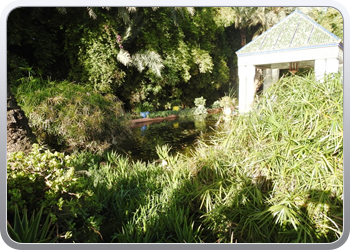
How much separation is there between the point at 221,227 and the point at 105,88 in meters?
6.07

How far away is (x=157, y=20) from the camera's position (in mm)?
7988

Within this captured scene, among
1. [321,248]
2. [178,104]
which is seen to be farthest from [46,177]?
[178,104]

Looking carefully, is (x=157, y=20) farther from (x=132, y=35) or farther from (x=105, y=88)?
(x=105, y=88)

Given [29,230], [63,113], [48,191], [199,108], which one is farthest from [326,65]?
[199,108]

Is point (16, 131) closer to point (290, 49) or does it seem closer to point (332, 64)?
point (332, 64)

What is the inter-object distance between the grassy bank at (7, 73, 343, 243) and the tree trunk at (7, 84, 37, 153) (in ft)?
1.15

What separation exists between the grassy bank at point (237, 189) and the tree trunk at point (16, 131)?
352 mm

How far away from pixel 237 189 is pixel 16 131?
2117mm

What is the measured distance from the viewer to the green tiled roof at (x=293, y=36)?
4.31 meters

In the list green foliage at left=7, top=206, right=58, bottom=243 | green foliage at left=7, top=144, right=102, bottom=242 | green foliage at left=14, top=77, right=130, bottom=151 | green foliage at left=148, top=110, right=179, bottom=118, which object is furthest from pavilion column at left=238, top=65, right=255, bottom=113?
green foliage at left=7, top=206, right=58, bottom=243

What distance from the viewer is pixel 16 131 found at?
2.10 metres

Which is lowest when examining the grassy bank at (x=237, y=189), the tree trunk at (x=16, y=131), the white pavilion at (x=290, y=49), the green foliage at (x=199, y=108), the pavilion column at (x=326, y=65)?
the green foliage at (x=199, y=108)

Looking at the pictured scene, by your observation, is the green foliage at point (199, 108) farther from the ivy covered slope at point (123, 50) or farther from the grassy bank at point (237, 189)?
the grassy bank at point (237, 189)

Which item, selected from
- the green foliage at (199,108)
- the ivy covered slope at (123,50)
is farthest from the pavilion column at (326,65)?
the green foliage at (199,108)
